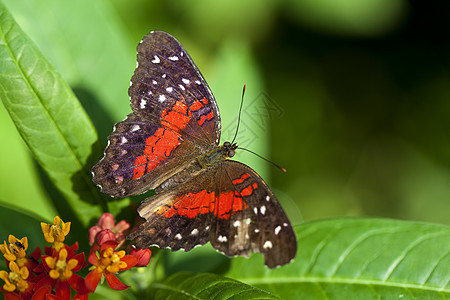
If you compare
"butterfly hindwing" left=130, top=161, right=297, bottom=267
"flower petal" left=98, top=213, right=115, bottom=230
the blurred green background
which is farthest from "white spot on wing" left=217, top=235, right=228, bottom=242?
the blurred green background

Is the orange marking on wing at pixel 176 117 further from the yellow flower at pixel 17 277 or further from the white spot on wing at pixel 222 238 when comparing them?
the yellow flower at pixel 17 277

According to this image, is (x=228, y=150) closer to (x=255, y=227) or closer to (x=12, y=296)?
(x=255, y=227)

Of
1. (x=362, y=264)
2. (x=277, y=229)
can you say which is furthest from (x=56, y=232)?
(x=362, y=264)

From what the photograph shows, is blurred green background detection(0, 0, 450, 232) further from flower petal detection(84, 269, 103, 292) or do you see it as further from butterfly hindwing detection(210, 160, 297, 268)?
flower petal detection(84, 269, 103, 292)

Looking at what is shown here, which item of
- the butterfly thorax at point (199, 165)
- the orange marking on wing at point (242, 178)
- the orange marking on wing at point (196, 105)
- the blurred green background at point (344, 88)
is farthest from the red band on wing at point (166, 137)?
the blurred green background at point (344, 88)

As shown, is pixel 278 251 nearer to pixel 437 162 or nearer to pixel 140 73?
pixel 140 73

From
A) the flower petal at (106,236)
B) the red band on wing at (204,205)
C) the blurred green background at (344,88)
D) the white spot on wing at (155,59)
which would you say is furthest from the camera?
the blurred green background at (344,88)
